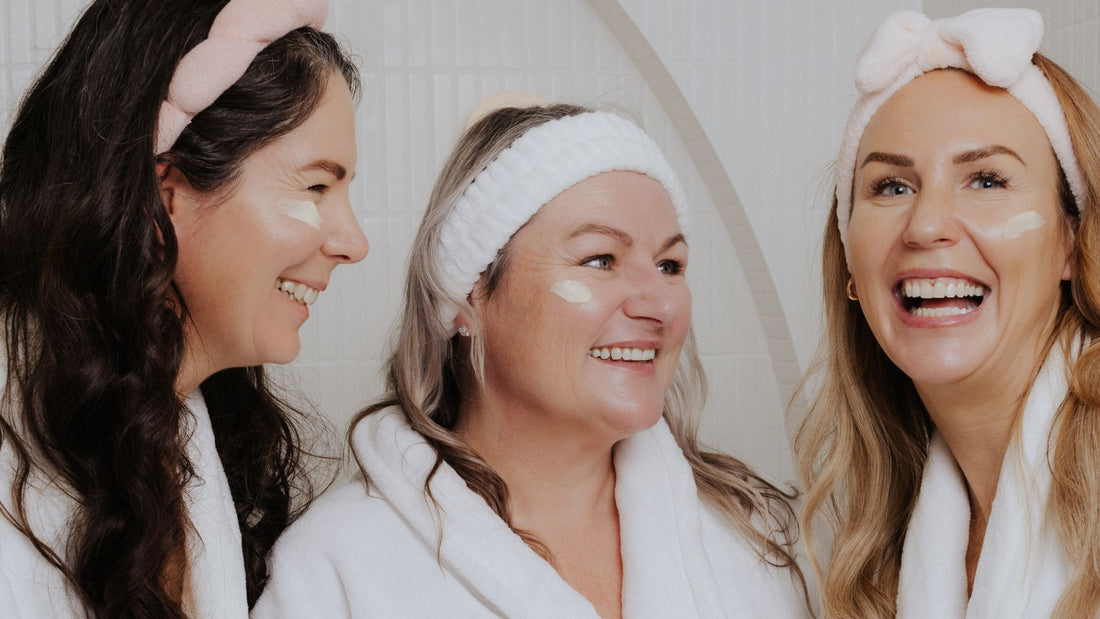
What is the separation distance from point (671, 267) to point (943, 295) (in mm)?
557

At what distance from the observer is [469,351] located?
2.04 m

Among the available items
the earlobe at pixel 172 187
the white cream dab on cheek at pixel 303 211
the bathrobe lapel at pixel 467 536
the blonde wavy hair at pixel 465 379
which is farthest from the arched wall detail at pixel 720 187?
the earlobe at pixel 172 187

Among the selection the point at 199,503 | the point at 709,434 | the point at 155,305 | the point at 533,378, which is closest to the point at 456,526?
the point at 533,378

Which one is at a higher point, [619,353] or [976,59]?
[976,59]

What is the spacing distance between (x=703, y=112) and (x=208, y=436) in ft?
6.23

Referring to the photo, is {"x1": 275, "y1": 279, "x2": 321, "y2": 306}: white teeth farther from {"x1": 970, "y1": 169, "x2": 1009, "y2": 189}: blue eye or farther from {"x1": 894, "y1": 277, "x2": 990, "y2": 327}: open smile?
{"x1": 970, "y1": 169, "x2": 1009, "y2": 189}: blue eye

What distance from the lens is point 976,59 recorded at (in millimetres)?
1608

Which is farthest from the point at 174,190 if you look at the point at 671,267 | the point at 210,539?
the point at 671,267

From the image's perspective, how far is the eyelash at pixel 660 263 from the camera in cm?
193

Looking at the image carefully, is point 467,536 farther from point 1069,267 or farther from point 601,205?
point 1069,267

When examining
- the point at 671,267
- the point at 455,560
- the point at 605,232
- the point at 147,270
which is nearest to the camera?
the point at 147,270

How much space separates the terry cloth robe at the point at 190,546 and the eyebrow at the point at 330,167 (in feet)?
1.40

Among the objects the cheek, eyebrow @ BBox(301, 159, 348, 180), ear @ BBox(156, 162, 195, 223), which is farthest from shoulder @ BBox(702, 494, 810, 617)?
ear @ BBox(156, 162, 195, 223)

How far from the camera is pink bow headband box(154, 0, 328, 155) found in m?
1.57
